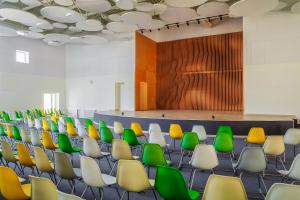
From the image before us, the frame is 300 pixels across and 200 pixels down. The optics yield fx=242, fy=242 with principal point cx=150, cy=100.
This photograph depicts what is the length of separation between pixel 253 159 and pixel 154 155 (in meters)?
1.51

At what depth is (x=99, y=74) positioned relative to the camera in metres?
17.2

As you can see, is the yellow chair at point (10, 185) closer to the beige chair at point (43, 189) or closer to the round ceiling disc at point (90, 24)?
the beige chair at point (43, 189)

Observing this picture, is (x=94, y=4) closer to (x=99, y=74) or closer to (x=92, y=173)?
(x=92, y=173)

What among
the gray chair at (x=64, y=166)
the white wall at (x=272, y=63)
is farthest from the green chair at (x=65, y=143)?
the white wall at (x=272, y=63)

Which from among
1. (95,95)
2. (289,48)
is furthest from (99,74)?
(289,48)

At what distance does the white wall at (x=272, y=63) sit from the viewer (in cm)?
1079

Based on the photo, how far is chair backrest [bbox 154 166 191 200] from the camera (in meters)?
2.59

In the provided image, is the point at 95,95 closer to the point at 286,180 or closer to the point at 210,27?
the point at 210,27

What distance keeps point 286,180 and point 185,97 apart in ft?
40.2

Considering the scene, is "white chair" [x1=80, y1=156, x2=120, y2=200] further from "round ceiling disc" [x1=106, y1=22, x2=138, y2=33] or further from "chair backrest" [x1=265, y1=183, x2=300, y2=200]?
"round ceiling disc" [x1=106, y1=22, x2=138, y2=33]

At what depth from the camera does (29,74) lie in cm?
1606

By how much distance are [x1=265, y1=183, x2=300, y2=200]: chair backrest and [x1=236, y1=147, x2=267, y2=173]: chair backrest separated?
1.52 m

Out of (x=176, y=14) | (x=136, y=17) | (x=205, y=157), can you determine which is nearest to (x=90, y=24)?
(x=136, y=17)

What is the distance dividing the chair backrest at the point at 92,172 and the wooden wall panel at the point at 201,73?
13.1 m
